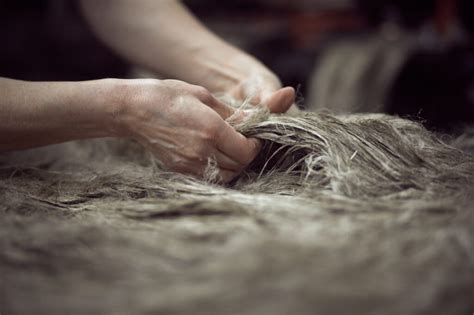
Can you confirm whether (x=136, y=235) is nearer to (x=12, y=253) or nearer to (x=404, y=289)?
(x=12, y=253)

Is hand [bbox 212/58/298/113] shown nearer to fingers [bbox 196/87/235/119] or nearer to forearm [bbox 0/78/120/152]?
fingers [bbox 196/87/235/119]

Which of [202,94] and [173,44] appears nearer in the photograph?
[202,94]

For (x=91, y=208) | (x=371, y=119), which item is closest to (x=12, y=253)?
(x=91, y=208)

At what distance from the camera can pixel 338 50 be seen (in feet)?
6.33

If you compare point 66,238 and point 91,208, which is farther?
point 91,208

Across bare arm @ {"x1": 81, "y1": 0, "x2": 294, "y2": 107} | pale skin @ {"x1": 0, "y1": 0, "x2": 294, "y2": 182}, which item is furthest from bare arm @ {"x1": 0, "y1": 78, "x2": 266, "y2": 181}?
bare arm @ {"x1": 81, "y1": 0, "x2": 294, "y2": 107}

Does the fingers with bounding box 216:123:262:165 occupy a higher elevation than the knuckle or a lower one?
lower

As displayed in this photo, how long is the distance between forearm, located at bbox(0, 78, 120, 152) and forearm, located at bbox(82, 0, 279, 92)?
391 mm

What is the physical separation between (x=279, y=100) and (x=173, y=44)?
0.42m

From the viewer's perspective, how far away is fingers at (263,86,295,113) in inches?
31.4

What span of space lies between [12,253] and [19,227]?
Answer: 0.04 meters

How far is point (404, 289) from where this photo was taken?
379 mm

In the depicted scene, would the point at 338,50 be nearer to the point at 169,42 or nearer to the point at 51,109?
the point at 169,42

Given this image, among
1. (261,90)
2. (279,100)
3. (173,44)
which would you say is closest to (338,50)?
(173,44)
